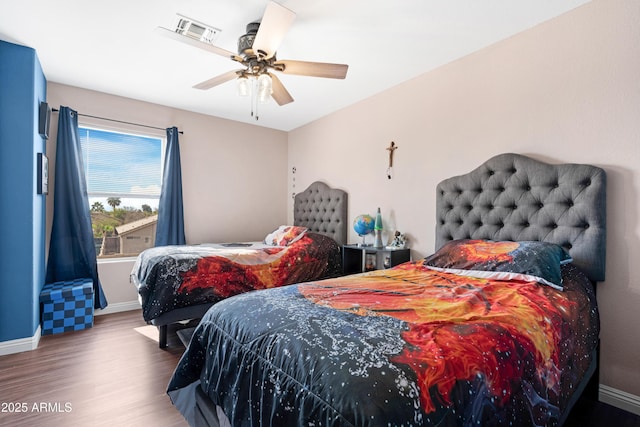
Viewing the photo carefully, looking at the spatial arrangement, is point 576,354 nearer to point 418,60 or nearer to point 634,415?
point 634,415

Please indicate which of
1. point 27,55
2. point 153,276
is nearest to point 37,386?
point 153,276

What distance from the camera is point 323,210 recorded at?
4.12 m

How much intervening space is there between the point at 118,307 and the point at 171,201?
4.57 feet

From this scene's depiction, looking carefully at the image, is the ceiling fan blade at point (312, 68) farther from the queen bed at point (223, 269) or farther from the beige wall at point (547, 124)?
the queen bed at point (223, 269)

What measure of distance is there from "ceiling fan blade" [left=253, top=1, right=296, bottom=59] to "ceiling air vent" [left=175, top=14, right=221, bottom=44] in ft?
1.72

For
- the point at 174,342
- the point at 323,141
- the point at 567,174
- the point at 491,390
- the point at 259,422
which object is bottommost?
the point at 174,342

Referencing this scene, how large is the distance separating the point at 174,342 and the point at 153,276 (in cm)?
72

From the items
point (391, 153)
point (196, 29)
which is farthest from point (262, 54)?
point (391, 153)

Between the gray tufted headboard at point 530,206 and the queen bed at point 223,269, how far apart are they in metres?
1.31

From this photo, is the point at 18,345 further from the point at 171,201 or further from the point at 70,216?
the point at 171,201

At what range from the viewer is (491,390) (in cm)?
91

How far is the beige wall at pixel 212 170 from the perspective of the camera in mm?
3591

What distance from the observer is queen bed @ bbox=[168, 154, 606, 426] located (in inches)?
32.7

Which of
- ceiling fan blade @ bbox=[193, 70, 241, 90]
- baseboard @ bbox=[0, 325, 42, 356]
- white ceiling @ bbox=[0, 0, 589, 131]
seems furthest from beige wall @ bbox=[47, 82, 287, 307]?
ceiling fan blade @ bbox=[193, 70, 241, 90]
